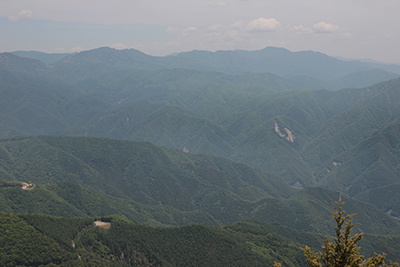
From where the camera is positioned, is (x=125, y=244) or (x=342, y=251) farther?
(x=125, y=244)

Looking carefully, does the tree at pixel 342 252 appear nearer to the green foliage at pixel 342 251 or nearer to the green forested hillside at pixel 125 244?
the green foliage at pixel 342 251

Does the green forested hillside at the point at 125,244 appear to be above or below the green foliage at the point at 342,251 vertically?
below

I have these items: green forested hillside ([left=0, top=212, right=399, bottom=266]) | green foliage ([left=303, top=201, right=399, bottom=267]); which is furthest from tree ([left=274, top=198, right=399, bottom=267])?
green forested hillside ([left=0, top=212, right=399, bottom=266])

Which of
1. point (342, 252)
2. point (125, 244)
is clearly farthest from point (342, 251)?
point (125, 244)

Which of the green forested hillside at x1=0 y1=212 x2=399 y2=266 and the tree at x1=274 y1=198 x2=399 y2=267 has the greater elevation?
the tree at x1=274 y1=198 x2=399 y2=267

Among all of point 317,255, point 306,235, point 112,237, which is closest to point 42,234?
point 112,237

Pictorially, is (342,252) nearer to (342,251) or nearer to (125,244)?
(342,251)

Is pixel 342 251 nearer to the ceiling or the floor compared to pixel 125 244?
nearer to the ceiling

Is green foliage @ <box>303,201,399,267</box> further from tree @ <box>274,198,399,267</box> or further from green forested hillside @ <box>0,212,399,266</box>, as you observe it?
green forested hillside @ <box>0,212,399,266</box>

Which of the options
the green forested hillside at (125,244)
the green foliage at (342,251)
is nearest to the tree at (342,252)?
the green foliage at (342,251)

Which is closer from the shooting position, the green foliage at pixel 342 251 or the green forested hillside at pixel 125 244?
the green foliage at pixel 342 251

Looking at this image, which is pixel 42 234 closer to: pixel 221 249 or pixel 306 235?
pixel 221 249

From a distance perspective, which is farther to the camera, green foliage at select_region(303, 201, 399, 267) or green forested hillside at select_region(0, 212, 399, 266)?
green forested hillside at select_region(0, 212, 399, 266)
